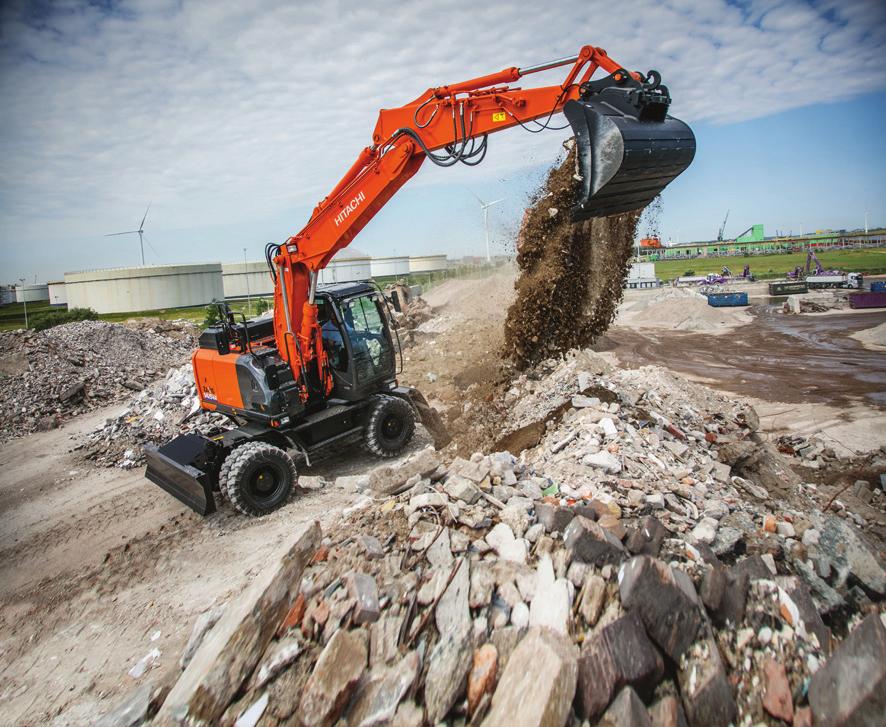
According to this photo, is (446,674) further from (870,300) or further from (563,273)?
(870,300)

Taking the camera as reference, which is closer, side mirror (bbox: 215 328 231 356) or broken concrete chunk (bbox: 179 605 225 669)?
broken concrete chunk (bbox: 179 605 225 669)

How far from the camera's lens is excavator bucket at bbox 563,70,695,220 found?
4.88 metres

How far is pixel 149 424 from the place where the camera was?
10016 mm

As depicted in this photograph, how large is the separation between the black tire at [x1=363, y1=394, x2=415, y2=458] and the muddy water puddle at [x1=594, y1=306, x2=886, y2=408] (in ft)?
32.5

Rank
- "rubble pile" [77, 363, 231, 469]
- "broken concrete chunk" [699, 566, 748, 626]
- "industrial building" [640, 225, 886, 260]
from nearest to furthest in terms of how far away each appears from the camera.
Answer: "broken concrete chunk" [699, 566, 748, 626]
"rubble pile" [77, 363, 231, 469]
"industrial building" [640, 225, 886, 260]

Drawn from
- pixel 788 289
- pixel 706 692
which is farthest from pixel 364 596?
pixel 788 289

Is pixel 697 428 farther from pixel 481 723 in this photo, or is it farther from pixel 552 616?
pixel 481 723

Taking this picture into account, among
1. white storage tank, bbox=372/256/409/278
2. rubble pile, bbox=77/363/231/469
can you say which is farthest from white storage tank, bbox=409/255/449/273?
rubble pile, bbox=77/363/231/469

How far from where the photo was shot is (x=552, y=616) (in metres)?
3.20

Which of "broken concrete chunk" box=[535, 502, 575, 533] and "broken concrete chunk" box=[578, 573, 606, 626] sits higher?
"broken concrete chunk" box=[535, 502, 575, 533]

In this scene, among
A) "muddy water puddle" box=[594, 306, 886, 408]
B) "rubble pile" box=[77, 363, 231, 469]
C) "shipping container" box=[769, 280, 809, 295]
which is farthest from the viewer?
"shipping container" box=[769, 280, 809, 295]

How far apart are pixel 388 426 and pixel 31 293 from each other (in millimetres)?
62159

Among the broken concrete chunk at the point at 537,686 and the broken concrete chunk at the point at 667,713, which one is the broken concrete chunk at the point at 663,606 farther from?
the broken concrete chunk at the point at 537,686

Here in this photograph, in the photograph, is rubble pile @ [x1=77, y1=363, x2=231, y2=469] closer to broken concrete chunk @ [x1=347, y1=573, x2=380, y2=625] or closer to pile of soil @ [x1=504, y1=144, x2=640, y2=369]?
pile of soil @ [x1=504, y1=144, x2=640, y2=369]
